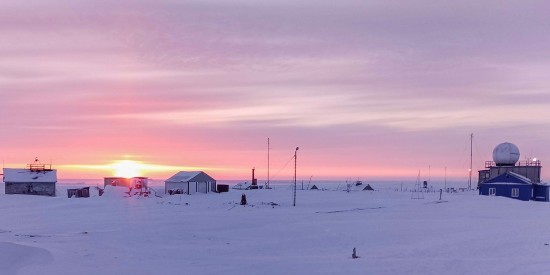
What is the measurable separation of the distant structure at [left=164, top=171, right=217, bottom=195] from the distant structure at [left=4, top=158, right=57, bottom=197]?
15.1 m

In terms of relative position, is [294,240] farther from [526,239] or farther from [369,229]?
[526,239]

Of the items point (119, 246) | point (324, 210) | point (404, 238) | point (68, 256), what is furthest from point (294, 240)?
point (324, 210)

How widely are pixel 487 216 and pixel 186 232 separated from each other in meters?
23.2

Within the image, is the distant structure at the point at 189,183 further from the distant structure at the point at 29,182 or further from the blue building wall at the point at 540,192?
the blue building wall at the point at 540,192

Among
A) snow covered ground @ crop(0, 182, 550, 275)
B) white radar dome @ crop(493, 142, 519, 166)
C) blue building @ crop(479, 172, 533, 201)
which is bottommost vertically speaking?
snow covered ground @ crop(0, 182, 550, 275)

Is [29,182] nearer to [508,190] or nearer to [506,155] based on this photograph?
[508,190]

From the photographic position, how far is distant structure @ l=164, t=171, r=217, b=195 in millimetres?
77312

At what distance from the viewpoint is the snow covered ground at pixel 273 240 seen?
23.5 metres

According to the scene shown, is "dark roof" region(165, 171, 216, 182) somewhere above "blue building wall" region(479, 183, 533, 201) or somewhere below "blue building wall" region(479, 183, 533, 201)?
above

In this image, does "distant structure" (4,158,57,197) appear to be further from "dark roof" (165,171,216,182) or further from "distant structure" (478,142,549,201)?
"distant structure" (478,142,549,201)

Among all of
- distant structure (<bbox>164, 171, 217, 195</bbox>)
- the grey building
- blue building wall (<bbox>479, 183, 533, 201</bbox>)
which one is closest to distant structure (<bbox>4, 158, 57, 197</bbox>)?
the grey building

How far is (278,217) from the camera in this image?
43.1m

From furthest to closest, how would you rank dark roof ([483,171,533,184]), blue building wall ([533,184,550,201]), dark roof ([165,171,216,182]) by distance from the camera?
dark roof ([165,171,216,182]), blue building wall ([533,184,550,201]), dark roof ([483,171,533,184])

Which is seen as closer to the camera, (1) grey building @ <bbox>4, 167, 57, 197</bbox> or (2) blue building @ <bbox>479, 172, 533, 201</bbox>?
(2) blue building @ <bbox>479, 172, 533, 201</bbox>
